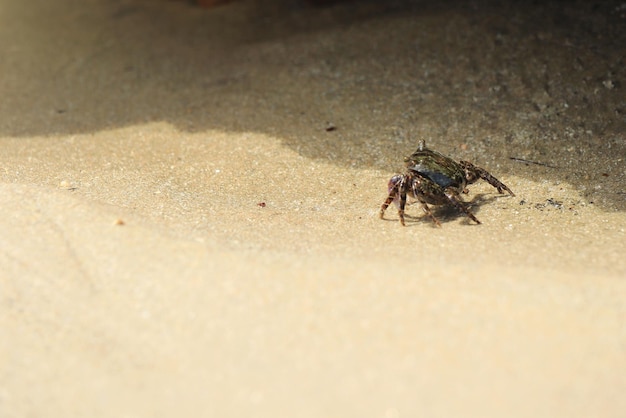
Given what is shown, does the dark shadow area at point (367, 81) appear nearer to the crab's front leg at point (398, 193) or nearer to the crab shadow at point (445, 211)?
the crab shadow at point (445, 211)

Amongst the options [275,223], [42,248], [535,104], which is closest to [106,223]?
[42,248]

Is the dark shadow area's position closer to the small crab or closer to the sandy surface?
the sandy surface

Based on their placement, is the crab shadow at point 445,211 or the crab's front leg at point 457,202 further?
the crab shadow at point 445,211

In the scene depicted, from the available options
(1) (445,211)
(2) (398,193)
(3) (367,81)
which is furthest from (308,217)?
(3) (367,81)

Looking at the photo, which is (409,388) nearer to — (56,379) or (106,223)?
(56,379)

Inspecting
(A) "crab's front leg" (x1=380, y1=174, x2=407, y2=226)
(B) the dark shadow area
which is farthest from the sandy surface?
(A) "crab's front leg" (x1=380, y1=174, x2=407, y2=226)

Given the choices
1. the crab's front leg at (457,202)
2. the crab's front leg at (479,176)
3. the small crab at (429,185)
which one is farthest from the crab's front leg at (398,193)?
the crab's front leg at (479,176)
